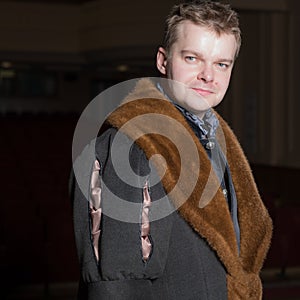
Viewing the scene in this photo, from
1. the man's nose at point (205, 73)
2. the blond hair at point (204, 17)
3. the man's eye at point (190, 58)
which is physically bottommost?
the man's nose at point (205, 73)

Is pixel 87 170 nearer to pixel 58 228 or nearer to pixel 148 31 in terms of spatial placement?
pixel 58 228

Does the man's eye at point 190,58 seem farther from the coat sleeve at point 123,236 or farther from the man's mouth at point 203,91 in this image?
the coat sleeve at point 123,236

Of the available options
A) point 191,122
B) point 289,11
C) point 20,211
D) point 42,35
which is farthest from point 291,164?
point 42,35

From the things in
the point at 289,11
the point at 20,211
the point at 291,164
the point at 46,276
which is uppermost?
the point at 289,11

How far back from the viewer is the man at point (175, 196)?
1213mm

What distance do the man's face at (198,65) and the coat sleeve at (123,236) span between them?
187mm

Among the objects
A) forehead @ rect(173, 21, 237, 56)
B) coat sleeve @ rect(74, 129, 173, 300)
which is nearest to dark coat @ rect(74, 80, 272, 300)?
Answer: coat sleeve @ rect(74, 129, 173, 300)

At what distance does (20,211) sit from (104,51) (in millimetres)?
12157

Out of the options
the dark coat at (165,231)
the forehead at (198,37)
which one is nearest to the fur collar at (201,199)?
the dark coat at (165,231)

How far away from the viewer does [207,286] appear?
51.4 inches

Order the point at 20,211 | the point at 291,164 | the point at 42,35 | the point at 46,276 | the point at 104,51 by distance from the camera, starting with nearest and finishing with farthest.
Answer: the point at 46,276 < the point at 20,211 < the point at 291,164 < the point at 104,51 < the point at 42,35

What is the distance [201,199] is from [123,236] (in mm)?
199

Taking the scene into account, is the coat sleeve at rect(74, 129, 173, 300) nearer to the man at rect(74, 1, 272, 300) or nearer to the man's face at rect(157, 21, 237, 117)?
the man at rect(74, 1, 272, 300)

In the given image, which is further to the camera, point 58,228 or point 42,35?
point 42,35
